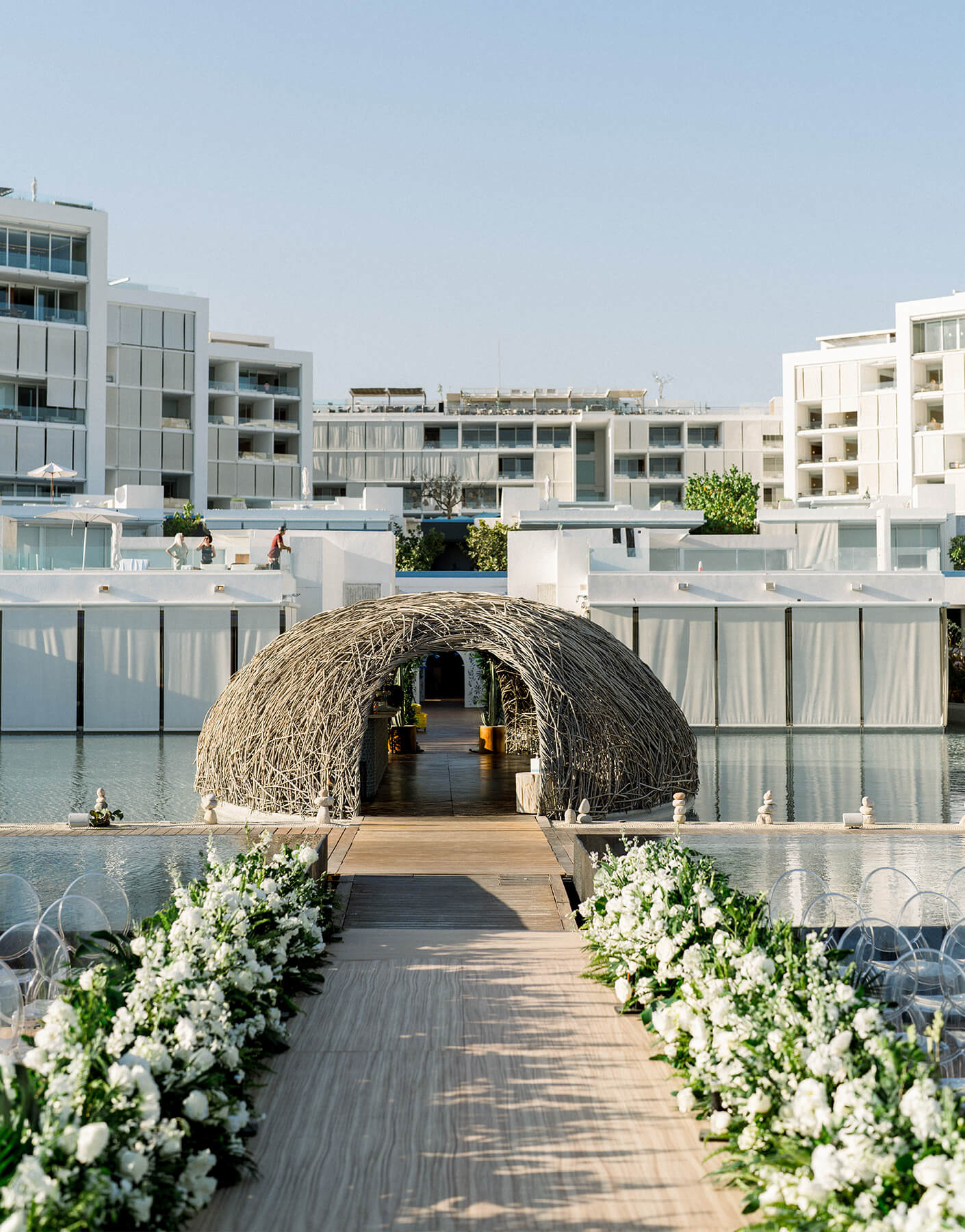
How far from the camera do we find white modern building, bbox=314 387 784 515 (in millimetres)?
69812

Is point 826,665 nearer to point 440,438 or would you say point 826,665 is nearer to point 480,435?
point 480,435

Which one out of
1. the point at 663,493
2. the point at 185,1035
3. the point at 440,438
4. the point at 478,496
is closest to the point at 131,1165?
the point at 185,1035

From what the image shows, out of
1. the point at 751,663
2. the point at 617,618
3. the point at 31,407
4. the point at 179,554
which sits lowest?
the point at 751,663

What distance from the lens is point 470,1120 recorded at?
4855 mm

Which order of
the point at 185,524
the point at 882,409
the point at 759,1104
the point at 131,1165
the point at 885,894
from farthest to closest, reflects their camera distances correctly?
the point at 882,409 → the point at 185,524 → the point at 885,894 → the point at 759,1104 → the point at 131,1165

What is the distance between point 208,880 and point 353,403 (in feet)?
226

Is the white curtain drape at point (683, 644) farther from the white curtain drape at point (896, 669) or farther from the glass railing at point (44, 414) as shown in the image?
the glass railing at point (44, 414)

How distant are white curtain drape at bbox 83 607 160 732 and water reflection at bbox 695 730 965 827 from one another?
11343 mm

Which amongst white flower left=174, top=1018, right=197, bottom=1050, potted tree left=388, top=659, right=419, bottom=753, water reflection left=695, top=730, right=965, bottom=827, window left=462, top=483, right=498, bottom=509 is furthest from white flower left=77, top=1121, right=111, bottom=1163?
window left=462, top=483, right=498, bottom=509

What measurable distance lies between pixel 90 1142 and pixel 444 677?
38.8m

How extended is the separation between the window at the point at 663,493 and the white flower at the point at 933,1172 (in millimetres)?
69078

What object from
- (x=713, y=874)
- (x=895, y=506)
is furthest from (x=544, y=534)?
(x=713, y=874)

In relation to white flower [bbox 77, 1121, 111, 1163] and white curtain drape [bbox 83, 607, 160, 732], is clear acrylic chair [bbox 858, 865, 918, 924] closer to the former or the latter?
white flower [bbox 77, 1121, 111, 1163]

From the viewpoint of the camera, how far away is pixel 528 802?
539 inches
